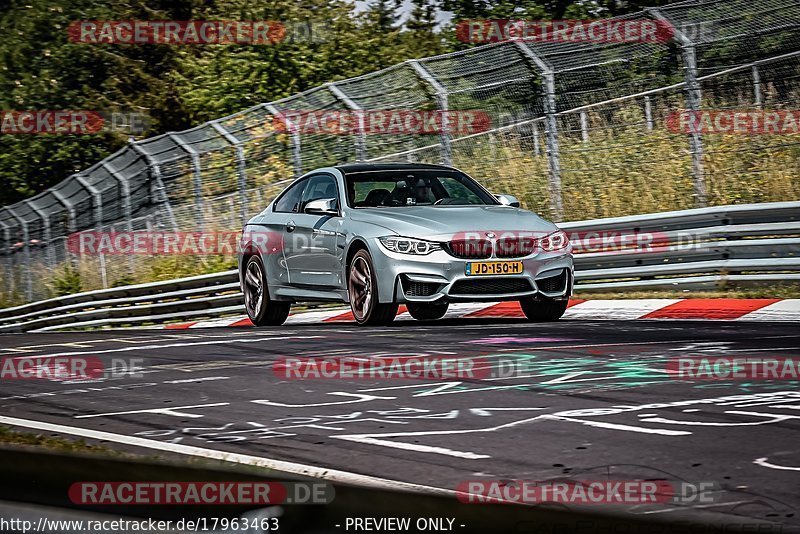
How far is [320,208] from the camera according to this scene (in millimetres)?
12281

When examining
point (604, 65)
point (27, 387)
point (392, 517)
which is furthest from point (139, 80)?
point (392, 517)

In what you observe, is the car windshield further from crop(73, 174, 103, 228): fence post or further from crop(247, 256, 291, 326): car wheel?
crop(73, 174, 103, 228): fence post

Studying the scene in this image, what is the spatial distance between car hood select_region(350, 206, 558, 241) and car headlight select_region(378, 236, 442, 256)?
0.05m

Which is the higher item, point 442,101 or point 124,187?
point 442,101

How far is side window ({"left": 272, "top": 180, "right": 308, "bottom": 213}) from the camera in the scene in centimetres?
1391

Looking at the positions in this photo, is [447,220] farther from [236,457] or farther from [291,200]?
[236,457]

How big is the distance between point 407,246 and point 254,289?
3.51m

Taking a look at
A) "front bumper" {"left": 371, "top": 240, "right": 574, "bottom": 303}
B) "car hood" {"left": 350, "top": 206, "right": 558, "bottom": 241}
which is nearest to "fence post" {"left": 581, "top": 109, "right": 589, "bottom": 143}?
"car hood" {"left": 350, "top": 206, "right": 558, "bottom": 241}

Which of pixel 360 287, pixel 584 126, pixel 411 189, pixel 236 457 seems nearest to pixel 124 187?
pixel 584 126

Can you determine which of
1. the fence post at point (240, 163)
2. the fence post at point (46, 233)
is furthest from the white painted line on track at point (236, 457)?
the fence post at point (46, 233)

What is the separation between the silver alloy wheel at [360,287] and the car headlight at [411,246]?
0.40 metres

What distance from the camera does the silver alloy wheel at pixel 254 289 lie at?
14273 millimetres

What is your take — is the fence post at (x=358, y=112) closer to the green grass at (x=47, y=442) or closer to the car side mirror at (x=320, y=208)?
the car side mirror at (x=320, y=208)

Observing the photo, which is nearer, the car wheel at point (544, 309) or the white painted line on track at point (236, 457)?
the white painted line on track at point (236, 457)
